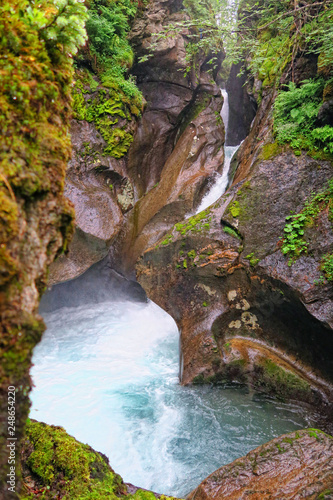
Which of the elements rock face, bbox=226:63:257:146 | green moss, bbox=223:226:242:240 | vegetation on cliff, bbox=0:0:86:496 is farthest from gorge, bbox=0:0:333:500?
rock face, bbox=226:63:257:146

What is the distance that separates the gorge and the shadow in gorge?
0.19 ft

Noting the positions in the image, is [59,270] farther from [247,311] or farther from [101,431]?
[247,311]

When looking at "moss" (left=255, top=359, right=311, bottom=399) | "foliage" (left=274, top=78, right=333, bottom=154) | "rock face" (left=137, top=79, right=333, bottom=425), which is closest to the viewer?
"rock face" (left=137, top=79, right=333, bottom=425)

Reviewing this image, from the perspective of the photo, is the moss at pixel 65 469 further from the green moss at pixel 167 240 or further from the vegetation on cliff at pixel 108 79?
the vegetation on cliff at pixel 108 79

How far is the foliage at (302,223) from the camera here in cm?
625

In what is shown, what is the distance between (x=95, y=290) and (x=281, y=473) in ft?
29.1

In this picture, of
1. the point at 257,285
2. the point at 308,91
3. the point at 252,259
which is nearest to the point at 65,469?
the point at 257,285

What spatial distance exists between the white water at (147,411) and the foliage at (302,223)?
10.3 feet

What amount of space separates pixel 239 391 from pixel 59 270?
5.38 metres

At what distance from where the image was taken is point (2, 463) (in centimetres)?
156

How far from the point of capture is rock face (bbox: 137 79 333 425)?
608cm

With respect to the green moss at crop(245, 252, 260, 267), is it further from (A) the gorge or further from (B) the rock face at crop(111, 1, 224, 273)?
(B) the rock face at crop(111, 1, 224, 273)

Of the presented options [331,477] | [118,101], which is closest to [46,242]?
[331,477]

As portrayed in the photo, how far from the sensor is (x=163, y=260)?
772 centimetres
